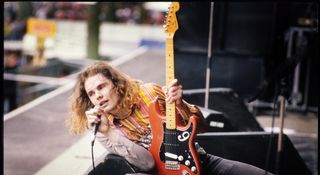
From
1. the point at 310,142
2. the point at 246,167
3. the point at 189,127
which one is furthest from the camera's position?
the point at 310,142

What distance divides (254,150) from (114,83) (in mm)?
1285

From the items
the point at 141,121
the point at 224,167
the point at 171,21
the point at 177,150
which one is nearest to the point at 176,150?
the point at 177,150

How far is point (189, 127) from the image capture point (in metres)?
3.15

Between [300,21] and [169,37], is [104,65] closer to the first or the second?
[169,37]

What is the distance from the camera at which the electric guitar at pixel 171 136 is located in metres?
3.16

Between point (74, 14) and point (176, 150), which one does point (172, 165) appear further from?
point (74, 14)

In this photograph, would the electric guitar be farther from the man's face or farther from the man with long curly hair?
the man's face

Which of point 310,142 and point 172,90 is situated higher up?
point 172,90

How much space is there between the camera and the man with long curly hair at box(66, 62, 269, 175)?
3262 mm

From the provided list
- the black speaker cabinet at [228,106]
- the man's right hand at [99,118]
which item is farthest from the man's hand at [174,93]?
the man's right hand at [99,118]

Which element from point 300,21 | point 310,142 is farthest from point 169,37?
point 300,21

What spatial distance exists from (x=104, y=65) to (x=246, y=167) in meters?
1.26

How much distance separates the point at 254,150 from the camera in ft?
12.5

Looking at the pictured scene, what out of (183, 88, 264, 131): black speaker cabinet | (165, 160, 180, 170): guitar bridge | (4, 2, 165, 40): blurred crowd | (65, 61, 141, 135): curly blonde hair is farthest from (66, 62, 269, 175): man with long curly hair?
(4, 2, 165, 40): blurred crowd
